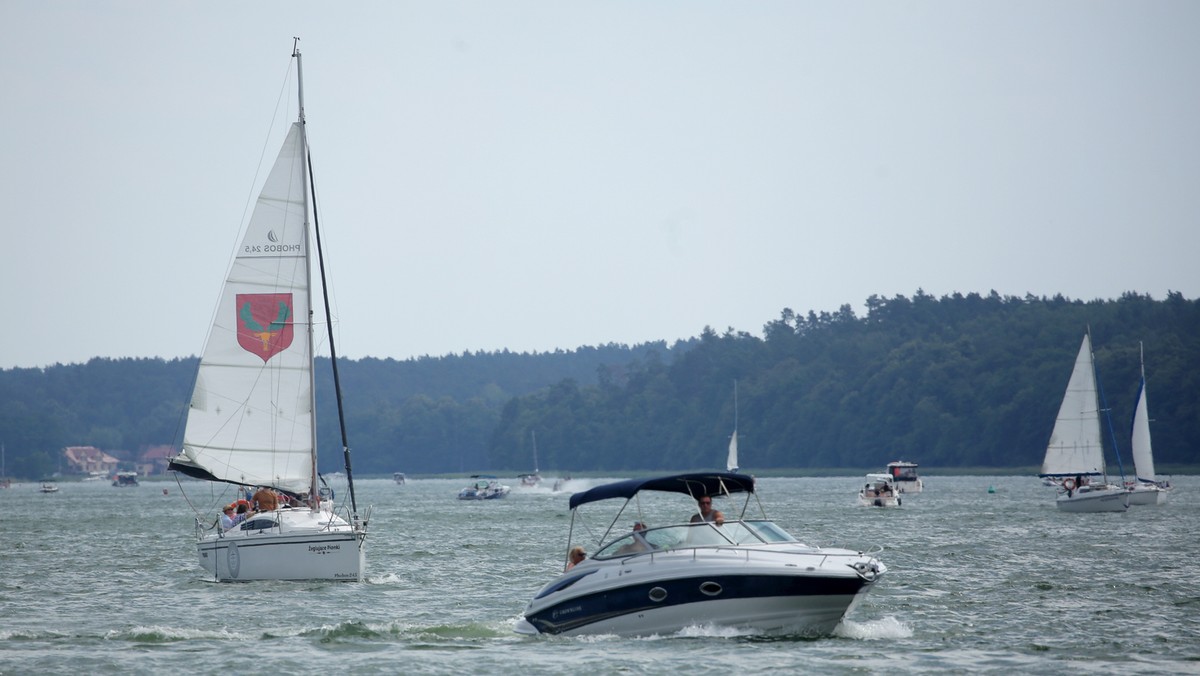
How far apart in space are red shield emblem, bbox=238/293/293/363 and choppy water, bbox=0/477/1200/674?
6.52 m

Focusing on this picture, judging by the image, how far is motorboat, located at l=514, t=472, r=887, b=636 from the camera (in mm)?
26062

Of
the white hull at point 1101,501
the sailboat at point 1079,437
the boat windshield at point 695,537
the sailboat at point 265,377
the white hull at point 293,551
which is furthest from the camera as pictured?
the sailboat at point 1079,437

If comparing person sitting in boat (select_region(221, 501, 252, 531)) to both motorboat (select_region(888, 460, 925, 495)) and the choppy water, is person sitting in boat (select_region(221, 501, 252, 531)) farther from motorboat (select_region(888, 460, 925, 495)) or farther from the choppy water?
motorboat (select_region(888, 460, 925, 495))

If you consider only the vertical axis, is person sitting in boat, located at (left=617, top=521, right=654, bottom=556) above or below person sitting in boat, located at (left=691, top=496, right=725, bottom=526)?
below

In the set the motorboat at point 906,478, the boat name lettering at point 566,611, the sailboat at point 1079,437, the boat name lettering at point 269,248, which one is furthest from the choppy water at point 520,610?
the motorboat at point 906,478

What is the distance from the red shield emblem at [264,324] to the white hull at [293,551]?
15.3 feet

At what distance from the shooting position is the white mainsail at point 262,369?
132ft

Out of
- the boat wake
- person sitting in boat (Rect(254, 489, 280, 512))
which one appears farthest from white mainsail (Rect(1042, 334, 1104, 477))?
the boat wake

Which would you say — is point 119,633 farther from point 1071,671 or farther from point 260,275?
point 1071,671

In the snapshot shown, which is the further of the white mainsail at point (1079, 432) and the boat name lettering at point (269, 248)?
the white mainsail at point (1079, 432)

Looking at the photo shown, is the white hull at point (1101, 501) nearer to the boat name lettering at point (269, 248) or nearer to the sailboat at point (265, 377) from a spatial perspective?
the sailboat at point (265, 377)

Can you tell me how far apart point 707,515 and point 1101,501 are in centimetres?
5866

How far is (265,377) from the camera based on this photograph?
40.6 metres

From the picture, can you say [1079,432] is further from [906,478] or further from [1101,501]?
[906,478]
